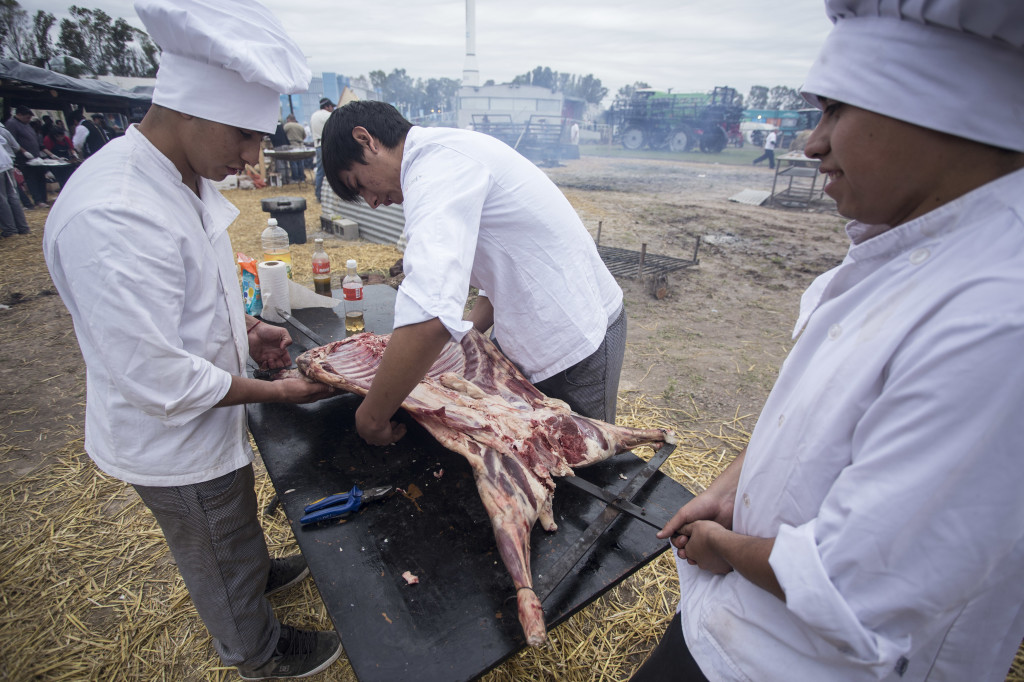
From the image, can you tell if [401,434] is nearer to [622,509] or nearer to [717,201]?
[622,509]

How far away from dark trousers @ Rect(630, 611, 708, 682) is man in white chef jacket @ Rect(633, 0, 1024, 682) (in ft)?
1.14

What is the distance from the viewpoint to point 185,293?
6.03 ft

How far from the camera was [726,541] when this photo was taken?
129 centimetres

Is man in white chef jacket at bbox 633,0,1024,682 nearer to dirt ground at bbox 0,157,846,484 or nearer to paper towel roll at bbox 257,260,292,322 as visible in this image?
paper towel roll at bbox 257,260,292,322

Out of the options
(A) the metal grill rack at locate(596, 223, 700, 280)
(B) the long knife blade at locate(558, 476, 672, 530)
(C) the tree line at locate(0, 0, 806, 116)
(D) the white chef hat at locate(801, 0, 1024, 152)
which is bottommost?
(A) the metal grill rack at locate(596, 223, 700, 280)

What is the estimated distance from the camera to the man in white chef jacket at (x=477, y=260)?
1.80 metres

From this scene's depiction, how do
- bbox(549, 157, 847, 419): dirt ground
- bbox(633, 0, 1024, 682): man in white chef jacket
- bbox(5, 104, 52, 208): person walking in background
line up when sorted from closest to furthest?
bbox(633, 0, 1024, 682): man in white chef jacket
bbox(549, 157, 847, 419): dirt ground
bbox(5, 104, 52, 208): person walking in background

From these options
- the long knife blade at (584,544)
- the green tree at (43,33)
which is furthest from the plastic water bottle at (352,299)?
the green tree at (43,33)

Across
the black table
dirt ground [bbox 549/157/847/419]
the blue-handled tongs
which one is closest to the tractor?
dirt ground [bbox 549/157/847/419]

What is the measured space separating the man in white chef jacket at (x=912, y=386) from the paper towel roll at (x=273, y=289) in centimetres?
341

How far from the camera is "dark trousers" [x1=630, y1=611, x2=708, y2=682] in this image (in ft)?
4.89

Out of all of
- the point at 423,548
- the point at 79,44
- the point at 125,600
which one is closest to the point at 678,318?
the point at 423,548

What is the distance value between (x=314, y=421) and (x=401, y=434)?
0.55m

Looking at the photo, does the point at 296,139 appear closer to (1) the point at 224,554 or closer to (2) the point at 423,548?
(1) the point at 224,554
